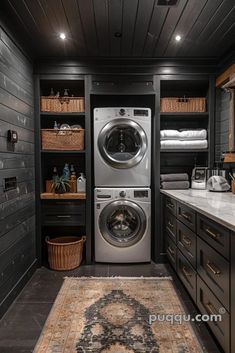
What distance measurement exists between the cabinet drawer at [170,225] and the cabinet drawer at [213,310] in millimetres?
727

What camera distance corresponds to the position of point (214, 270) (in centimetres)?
154

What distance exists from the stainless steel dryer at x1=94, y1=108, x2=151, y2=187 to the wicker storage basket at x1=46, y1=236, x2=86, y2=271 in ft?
2.45

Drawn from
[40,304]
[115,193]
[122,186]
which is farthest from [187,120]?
[40,304]

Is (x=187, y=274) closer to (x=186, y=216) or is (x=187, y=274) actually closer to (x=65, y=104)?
(x=186, y=216)

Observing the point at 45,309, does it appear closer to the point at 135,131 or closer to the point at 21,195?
the point at 21,195

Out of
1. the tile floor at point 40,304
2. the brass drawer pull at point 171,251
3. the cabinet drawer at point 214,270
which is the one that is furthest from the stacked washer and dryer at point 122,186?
the cabinet drawer at point 214,270

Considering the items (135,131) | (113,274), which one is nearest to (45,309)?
(113,274)

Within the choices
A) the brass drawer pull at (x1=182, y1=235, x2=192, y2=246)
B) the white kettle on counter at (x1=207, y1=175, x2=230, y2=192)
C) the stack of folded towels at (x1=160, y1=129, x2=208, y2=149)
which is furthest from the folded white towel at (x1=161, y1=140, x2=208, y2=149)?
the brass drawer pull at (x1=182, y1=235, x2=192, y2=246)

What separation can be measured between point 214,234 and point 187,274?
0.72 m

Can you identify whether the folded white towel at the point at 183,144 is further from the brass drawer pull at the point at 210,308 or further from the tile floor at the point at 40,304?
the brass drawer pull at the point at 210,308

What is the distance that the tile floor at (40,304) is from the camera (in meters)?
1.67

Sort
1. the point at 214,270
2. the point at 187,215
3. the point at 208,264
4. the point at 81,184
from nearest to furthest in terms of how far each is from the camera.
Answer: the point at 214,270 < the point at 208,264 < the point at 187,215 < the point at 81,184

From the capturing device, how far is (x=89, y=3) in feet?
6.03

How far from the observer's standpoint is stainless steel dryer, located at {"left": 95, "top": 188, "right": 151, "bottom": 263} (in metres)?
2.88
